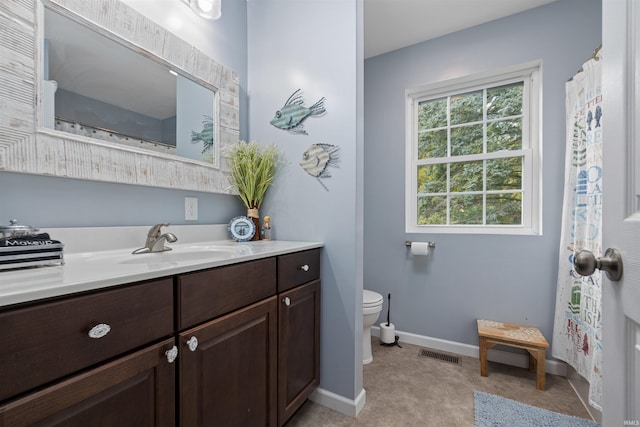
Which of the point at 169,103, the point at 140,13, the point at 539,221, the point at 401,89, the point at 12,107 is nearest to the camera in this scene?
the point at 12,107

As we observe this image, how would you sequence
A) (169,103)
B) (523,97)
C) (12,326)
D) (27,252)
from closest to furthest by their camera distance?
(12,326) < (27,252) < (169,103) < (523,97)

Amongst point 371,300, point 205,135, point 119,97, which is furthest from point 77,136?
point 371,300

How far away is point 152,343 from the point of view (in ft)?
2.35

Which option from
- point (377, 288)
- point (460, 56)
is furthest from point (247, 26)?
point (377, 288)

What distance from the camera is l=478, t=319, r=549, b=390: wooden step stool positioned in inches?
67.1

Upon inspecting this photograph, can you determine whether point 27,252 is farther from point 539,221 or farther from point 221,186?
point 539,221

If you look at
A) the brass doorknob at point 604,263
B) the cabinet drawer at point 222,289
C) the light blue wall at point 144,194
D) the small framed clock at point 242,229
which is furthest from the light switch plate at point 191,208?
the brass doorknob at point 604,263

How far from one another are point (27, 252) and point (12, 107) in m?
0.52

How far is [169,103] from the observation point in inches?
53.9

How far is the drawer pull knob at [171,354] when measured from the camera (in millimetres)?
742

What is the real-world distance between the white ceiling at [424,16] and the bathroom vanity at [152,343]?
1984mm

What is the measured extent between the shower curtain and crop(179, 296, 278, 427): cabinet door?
5.36ft

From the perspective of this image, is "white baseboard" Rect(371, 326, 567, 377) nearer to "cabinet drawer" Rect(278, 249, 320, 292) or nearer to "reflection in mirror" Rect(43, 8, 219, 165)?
"cabinet drawer" Rect(278, 249, 320, 292)

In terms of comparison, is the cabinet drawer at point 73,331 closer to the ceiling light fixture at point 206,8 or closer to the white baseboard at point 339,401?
the white baseboard at point 339,401
